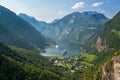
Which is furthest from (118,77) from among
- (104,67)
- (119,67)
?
(104,67)

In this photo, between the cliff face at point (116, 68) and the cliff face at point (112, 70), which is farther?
the cliff face at point (112, 70)

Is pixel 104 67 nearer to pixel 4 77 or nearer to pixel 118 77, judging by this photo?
pixel 118 77

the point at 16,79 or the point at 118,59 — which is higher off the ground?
the point at 118,59

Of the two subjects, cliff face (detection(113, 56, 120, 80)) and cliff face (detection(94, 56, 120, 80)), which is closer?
A: cliff face (detection(113, 56, 120, 80))

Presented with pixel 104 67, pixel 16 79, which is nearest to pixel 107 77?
pixel 104 67

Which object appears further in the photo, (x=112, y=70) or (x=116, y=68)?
(x=112, y=70)

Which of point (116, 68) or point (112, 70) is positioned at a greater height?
point (116, 68)

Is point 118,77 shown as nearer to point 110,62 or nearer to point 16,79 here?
point 110,62

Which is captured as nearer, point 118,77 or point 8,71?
point 118,77

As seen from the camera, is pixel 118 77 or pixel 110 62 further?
pixel 110 62
